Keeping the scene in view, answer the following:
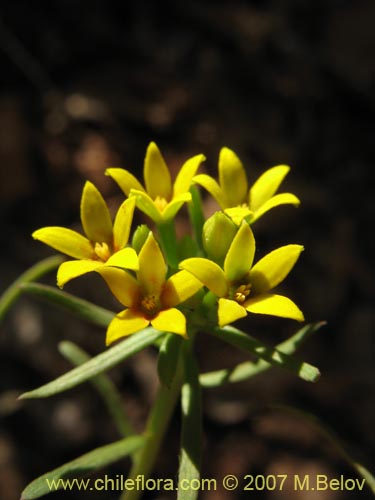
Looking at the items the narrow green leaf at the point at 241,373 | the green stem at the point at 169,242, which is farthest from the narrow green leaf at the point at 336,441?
the green stem at the point at 169,242

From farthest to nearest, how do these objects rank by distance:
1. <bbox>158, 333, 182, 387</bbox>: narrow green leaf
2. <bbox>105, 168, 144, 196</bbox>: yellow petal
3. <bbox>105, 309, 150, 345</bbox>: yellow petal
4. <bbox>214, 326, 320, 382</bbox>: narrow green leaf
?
<bbox>105, 168, 144, 196</bbox>: yellow petal < <bbox>158, 333, 182, 387</bbox>: narrow green leaf < <bbox>214, 326, 320, 382</bbox>: narrow green leaf < <bbox>105, 309, 150, 345</bbox>: yellow petal

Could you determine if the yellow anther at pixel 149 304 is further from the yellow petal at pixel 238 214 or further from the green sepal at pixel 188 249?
the yellow petal at pixel 238 214

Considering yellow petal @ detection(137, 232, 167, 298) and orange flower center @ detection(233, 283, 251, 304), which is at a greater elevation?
yellow petal @ detection(137, 232, 167, 298)

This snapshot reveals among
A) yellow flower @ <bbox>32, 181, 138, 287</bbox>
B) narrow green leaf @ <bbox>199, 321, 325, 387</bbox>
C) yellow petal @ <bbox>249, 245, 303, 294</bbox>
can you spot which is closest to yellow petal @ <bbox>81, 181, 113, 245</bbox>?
yellow flower @ <bbox>32, 181, 138, 287</bbox>

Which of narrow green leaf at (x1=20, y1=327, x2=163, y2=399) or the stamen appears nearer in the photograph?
the stamen

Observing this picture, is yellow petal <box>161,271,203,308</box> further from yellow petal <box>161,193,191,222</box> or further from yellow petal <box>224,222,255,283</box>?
yellow petal <box>161,193,191,222</box>

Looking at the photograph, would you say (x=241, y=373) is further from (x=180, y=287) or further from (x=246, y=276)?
(x=180, y=287)

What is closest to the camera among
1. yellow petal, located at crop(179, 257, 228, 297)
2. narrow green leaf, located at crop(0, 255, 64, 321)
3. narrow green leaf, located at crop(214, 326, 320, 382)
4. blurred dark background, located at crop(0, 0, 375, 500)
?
→ yellow petal, located at crop(179, 257, 228, 297)
